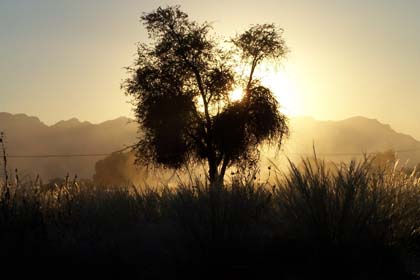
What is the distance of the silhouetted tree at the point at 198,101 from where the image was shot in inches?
1409

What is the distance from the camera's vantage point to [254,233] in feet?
30.7

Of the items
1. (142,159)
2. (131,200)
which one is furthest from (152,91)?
(131,200)

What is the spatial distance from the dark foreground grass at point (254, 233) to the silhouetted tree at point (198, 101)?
965 inches

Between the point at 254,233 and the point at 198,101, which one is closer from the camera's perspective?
the point at 254,233

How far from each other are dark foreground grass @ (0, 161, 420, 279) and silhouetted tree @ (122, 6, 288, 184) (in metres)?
24.5

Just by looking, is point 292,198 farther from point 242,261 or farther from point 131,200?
point 131,200

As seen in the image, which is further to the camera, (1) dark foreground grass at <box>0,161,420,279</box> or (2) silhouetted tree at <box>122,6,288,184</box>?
(2) silhouetted tree at <box>122,6,288,184</box>

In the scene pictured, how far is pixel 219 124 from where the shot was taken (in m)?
36.3

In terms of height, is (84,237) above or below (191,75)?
below

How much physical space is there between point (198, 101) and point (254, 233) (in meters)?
28.4

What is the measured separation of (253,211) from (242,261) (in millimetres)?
1711

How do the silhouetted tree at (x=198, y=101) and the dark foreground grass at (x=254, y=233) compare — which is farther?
the silhouetted tree at (x=198, y=101)

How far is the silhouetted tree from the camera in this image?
35.8m

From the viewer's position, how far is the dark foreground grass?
8.55 m
